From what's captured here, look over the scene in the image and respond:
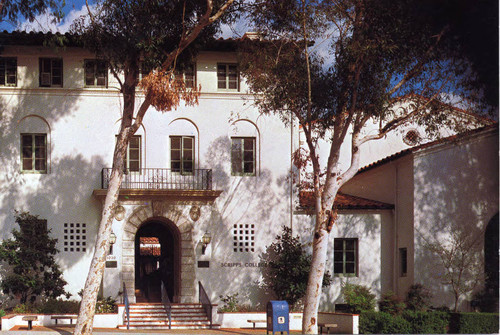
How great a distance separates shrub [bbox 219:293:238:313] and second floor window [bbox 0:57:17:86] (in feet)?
34.0

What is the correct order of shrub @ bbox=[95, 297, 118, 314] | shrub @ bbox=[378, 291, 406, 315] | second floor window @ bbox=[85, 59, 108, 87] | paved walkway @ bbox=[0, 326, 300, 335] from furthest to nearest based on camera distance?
1. second floor window @ bbox=[85, 59, 108, 87]
2. shrub @ bbox=[378, 291, 406, 315]
3. shrub @ bbox=[95, 297, 118, 314]
4. paved walkway @ bbox=[0, 326, 300, 335]

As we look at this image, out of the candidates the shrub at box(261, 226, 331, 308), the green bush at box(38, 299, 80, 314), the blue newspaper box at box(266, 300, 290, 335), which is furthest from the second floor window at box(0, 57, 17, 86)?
the blue newspaper box at box(266, 300, 290, 335)

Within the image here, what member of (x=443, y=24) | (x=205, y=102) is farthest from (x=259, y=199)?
(x=443, y=24)

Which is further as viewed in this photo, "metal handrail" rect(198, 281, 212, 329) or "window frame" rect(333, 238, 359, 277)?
"window frame" rect(333, 238, 359, 277)

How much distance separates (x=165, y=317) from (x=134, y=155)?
5.86 meters

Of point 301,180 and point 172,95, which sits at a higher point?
point 172,95

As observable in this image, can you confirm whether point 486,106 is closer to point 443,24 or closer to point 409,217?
point 443,24

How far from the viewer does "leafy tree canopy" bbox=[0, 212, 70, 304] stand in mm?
29938

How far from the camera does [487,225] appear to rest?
30.8 m

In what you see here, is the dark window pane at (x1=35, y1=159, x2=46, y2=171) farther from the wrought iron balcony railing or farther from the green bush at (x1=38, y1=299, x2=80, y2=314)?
the green bush at (x1=38, y1=299, x2=80, y2=314)

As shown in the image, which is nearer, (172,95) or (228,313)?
(172,95)

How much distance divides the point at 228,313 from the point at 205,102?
759 cm

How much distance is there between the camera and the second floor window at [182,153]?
32.3m

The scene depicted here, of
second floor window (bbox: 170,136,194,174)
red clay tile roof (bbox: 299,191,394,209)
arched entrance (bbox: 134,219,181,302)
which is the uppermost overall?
second floor window (bbox: 170,136,194,174)
